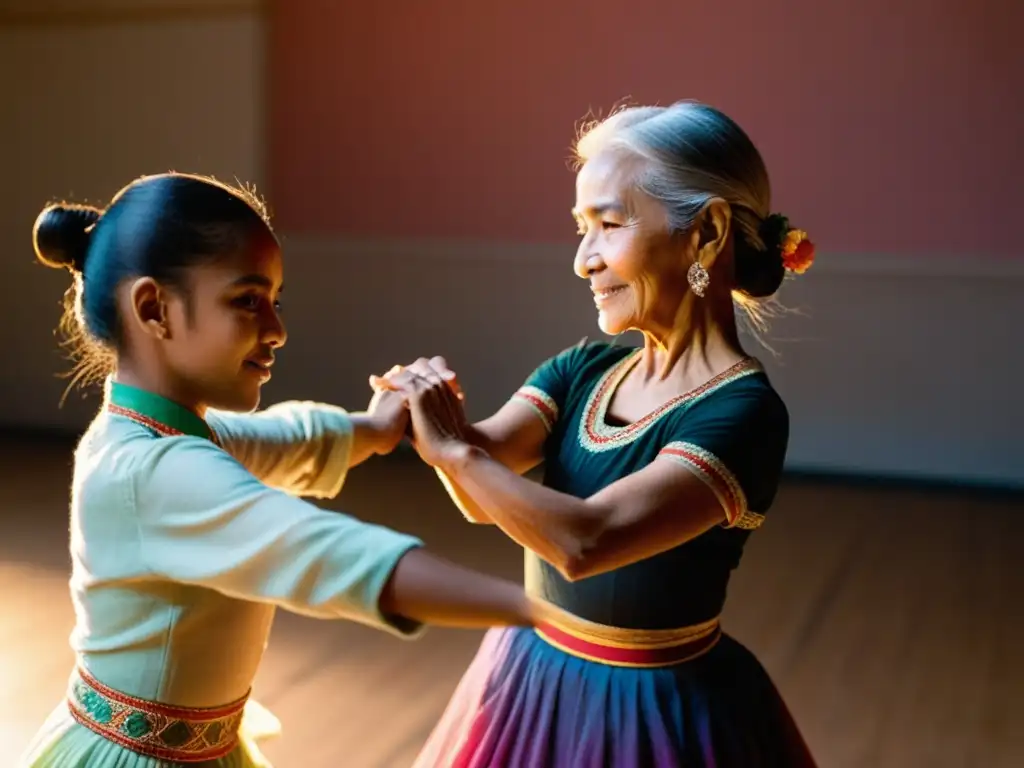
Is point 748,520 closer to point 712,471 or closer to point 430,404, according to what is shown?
point 712,471

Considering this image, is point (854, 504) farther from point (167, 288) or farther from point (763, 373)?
point (167, 288)

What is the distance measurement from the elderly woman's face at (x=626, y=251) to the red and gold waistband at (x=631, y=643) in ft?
1.09


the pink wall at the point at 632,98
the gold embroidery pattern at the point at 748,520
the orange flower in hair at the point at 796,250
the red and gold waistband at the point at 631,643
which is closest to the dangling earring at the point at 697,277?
the orange flower in hair at the point at 796,250

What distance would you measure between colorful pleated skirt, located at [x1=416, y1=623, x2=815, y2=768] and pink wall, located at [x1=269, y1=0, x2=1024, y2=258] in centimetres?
368

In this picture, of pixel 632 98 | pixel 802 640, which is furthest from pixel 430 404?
pixel 632 98

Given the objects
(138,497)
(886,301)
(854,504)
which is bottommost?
(854,504)

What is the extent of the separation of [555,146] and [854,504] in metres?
1.97

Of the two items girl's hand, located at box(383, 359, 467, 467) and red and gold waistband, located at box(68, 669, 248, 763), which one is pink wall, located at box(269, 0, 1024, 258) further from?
red and gold waistband, located at box(68, 669, 248, 763)

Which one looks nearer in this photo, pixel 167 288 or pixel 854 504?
pixel 167 288

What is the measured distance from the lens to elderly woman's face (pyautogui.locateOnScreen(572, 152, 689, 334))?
1188 mm

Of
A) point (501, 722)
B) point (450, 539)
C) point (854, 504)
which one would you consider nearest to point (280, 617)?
point (450, 539)

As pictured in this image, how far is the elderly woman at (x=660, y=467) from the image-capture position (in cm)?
114

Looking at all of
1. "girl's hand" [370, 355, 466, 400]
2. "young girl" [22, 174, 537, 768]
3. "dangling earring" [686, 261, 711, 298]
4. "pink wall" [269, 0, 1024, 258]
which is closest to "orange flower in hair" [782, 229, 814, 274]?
"dangling earring" [686, 261, 711, 298]

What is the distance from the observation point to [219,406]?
1024 mm
